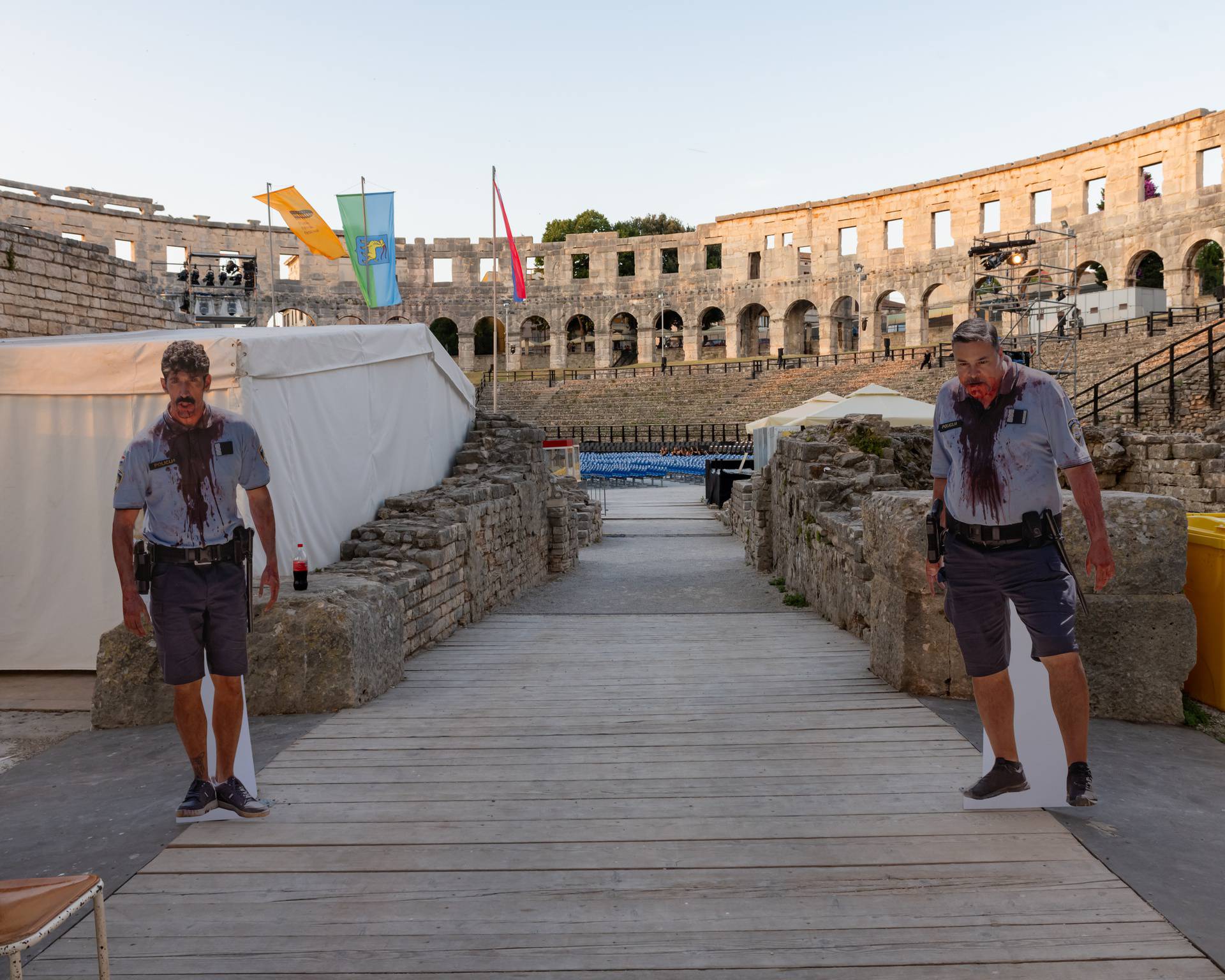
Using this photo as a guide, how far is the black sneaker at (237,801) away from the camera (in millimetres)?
2867

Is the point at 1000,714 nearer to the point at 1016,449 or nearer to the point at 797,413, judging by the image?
the point at 1016,449

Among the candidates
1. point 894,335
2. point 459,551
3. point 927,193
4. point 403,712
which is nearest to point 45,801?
point 403,712

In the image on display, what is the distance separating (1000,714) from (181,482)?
2.65 m

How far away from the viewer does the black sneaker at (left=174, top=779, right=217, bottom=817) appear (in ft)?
9.40

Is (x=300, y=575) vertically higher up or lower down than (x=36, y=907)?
higher up

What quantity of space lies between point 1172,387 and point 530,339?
41.1 metres

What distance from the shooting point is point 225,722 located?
294cm

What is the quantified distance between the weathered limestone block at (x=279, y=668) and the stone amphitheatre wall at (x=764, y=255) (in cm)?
3386

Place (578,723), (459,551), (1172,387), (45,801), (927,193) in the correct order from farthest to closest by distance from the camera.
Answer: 1. (927,193)
2. (1172,387)
3. (459,551)
4. (578,723)
5. (45,801)

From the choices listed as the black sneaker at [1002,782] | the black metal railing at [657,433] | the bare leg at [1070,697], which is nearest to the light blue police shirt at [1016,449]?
the bare leg at [1070,697]

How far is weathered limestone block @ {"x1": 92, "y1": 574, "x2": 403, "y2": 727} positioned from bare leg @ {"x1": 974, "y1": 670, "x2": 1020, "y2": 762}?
8.74 ft

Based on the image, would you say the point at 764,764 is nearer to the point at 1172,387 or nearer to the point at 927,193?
the point at 1172,387

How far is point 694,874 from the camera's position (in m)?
2.47

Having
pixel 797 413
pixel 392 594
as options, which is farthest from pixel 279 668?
pixel 797 413
